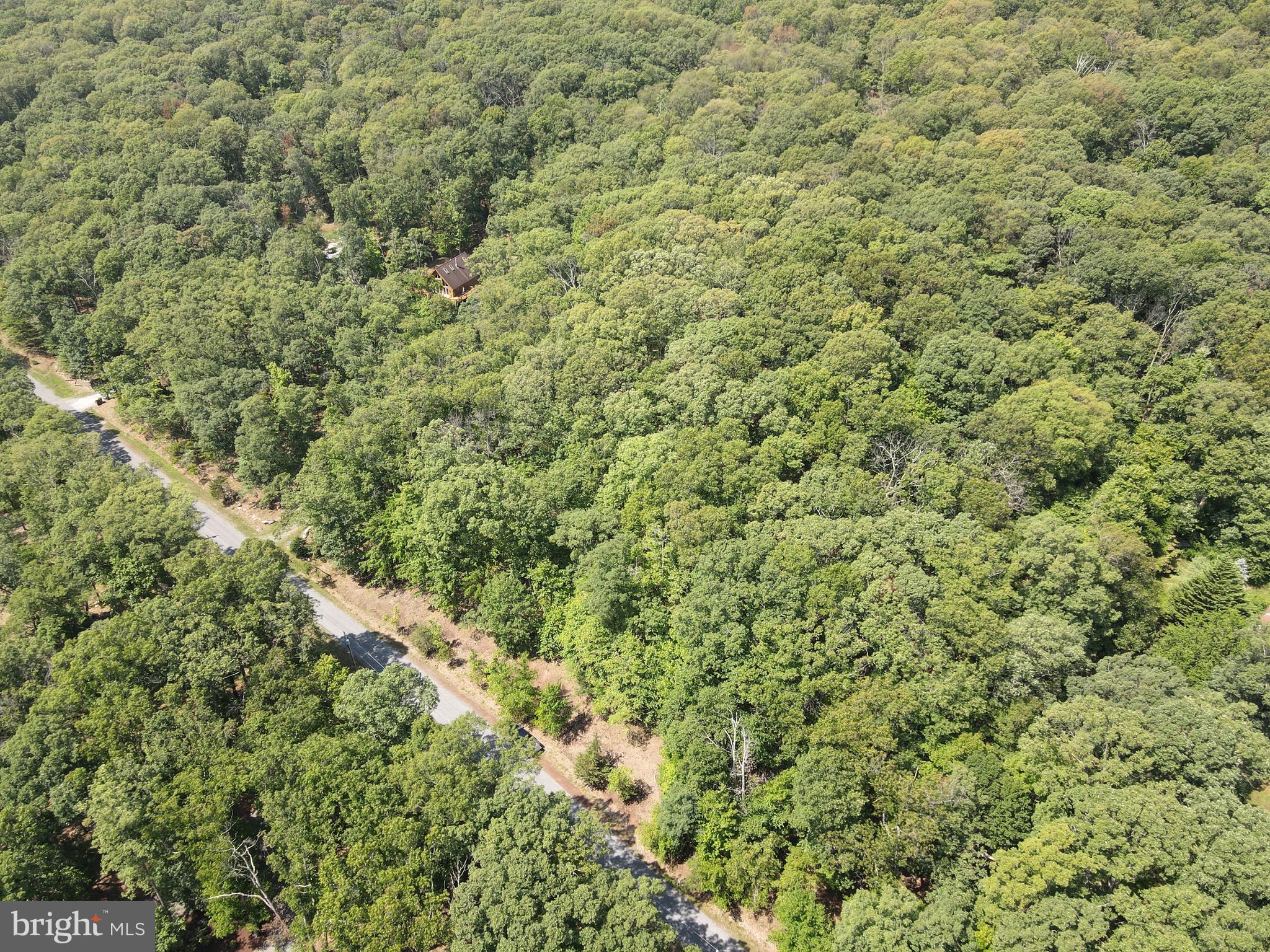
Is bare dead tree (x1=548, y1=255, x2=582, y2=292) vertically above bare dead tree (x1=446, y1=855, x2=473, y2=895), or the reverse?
bare dead tree (x1=548, y1=255, x2=582, y2=292)

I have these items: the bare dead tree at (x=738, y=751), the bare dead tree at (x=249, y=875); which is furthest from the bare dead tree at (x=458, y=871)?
the bare dead tree at (x=738, y=751)

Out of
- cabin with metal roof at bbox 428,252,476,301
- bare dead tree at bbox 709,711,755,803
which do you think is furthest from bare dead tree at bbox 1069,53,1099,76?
bare dead tree at bbox 709,711,755,803

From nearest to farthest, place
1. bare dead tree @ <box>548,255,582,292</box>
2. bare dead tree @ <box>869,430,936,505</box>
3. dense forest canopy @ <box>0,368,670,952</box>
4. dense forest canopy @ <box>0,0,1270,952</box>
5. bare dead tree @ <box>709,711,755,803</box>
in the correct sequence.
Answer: dense forest canopy @ <box>0,368,670,952</box>
dense forest canopy @ <box>0,0,1270,952</box>
bare dead tree @ <box>709,711,755,803</box>
bare dead tree @ <box>869,430,936,505</box>
bare dead tree @ <box>548,255,582,292</box>

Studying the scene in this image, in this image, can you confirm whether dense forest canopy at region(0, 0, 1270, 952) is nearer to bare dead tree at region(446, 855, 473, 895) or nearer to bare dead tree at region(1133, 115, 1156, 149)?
bare dead tree at region(1133, 115, 1156, 149)

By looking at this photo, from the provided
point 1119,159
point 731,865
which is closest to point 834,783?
point 731,865

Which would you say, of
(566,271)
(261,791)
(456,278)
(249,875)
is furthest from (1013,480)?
(456,278)
